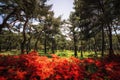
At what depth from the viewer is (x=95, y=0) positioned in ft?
75.0

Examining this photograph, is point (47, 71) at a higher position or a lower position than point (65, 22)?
lower

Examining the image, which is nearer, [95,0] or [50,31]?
[95,0]

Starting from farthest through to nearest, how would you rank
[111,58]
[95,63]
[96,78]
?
1. [111,58]
2. [95,63]
3. [96,78]

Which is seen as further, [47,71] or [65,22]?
[65,22]

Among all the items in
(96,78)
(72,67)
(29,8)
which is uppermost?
(29,8)

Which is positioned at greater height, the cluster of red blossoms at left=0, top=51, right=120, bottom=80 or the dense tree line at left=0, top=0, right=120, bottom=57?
the dense tree line at left=0, top=0, right=120, bottom=57

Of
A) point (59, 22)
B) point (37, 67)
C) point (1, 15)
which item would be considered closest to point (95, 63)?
point (37, 67)

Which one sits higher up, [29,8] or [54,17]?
[54,17]

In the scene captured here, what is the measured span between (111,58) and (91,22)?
19.4m

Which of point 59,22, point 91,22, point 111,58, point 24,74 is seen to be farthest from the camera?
point 59,22

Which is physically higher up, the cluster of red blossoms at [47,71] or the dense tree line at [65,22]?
the dense tree line at [65,22]

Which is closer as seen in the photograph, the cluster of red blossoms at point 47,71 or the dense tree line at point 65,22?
the cluster of red blossoms at point 47,71

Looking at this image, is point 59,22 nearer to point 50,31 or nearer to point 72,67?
point 50,31

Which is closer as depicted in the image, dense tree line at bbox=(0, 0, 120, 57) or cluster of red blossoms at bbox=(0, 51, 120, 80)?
cluster of red blossoms at bbox=(0, 51, 120, 80)
